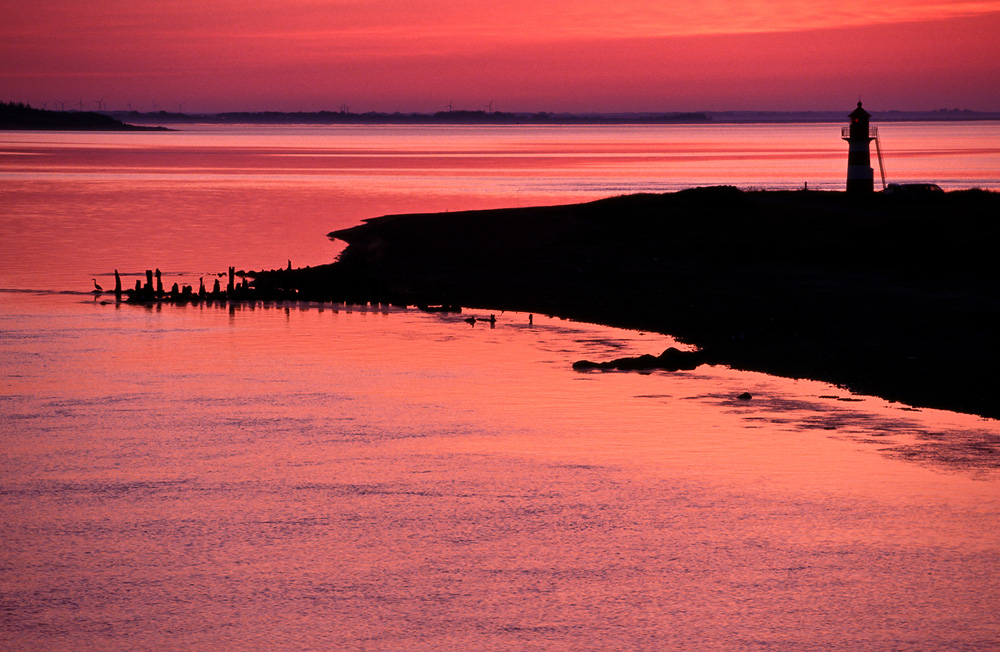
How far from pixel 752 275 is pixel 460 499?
84.1 feet

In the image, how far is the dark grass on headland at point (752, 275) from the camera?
1000 inches

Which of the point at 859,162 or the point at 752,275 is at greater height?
the point at 859,162

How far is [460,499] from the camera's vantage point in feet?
51.8

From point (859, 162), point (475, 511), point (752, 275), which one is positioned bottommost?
point (475, 511)

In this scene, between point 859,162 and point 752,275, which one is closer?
point 752,275

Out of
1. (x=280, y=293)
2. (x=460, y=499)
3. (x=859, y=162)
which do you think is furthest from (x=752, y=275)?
(x=859, y=162)

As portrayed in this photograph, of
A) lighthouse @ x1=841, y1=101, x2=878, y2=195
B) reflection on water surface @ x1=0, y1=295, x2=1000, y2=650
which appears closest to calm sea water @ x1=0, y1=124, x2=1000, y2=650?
reflection on water surface @ x1=0, y1=295, x2=1000, y2=650

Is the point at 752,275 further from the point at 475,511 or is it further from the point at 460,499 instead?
the point at 475,511

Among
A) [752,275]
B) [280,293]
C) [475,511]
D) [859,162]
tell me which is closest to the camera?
[475,511]

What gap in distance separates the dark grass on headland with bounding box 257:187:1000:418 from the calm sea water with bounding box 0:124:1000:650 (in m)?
2.27

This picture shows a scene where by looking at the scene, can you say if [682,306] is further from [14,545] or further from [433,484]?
[14,545]

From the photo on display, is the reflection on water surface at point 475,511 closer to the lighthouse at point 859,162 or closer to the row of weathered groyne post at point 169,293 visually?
the row of weathered groyne post at point 169,293

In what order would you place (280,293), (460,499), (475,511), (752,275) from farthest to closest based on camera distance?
(752,275) → (280,293) → (460,499) → (475,511)

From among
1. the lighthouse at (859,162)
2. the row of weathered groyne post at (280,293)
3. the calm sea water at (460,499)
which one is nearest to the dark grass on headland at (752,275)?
the row of weathered groyne post at (280,293)
